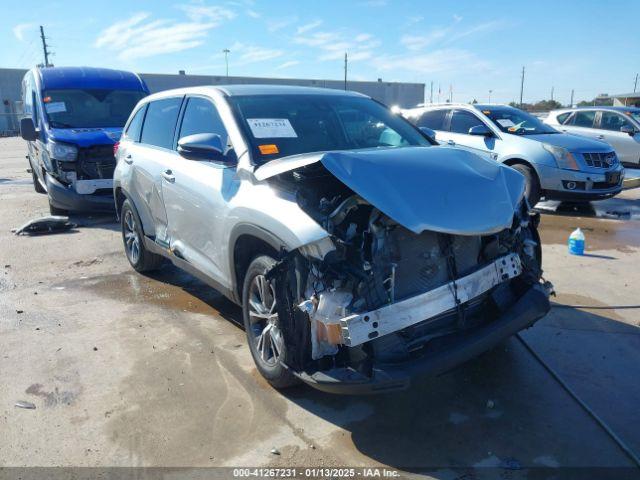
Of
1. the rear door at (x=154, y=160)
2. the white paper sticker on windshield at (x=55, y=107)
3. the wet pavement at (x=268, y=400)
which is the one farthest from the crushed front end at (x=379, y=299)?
the white paper sticker on windshield at (x=55, y=107)

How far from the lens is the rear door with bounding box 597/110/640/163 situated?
12555mm

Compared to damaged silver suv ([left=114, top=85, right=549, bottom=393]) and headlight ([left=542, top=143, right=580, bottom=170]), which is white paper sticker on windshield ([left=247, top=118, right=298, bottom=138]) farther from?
headlight ([left=542, top=143, right=580, bottom=170])

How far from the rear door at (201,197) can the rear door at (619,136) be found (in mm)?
11379

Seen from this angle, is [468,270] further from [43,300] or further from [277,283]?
[43,300]

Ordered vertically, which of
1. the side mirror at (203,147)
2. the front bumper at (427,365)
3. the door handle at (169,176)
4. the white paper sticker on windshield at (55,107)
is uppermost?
the white paper sticker on windshield at (55,107)

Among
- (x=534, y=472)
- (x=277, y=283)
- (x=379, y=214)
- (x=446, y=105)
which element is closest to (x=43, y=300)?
(x=277, y=283)

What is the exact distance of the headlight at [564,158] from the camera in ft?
27.9

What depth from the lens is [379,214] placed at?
2.93 meters

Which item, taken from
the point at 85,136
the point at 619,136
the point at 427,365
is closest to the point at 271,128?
the point at 427,365

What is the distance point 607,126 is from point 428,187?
39.2 ft

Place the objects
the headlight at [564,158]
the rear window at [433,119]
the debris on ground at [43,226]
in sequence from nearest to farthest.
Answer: the debris on ground at [43,226]
the headlight at [564,158]
the rear window at [433,119]

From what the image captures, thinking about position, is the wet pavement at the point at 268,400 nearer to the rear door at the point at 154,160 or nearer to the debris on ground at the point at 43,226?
the rear door at the point at 154,160

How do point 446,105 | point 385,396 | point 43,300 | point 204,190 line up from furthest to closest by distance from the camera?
point 446,105
point 43,300
point 204,190
point 385,396

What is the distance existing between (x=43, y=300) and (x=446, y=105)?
7.47 meters
